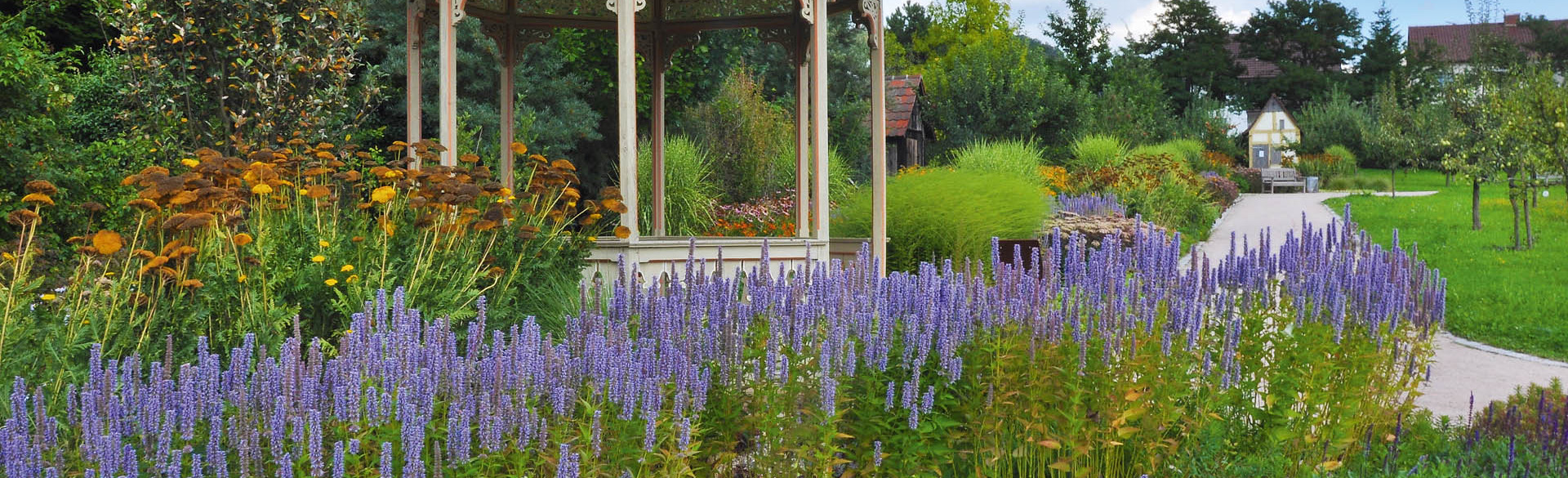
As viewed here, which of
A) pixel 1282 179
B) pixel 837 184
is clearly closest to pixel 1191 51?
pixel 1282 179

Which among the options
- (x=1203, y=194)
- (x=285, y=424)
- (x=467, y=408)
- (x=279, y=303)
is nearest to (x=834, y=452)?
(x=467, y=408)

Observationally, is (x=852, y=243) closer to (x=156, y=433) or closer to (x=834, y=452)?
(x=834, y=452)

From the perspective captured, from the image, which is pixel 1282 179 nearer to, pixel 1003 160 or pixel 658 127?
pixel 1003 160

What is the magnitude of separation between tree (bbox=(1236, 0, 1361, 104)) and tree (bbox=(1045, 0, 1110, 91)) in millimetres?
21224

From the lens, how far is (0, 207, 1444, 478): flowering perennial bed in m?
2.59

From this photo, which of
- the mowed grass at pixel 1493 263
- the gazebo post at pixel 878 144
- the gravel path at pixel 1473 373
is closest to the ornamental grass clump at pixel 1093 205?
the mowed grass at pixel 1493 263

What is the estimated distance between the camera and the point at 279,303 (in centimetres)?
444

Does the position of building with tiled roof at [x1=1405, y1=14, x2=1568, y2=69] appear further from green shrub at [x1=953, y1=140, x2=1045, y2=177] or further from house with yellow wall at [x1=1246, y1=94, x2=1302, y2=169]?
green shrub at [x1=953, y1=140, x2=1045, y2=177]

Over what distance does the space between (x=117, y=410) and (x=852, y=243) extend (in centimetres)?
632

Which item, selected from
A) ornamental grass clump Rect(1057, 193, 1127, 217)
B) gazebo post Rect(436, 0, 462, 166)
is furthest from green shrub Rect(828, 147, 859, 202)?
gazebo post Rect(436, 0, 462, 166)

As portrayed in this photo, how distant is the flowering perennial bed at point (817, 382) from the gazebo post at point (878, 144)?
3182mm

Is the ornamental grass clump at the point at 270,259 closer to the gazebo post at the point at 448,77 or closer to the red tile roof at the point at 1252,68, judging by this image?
the gazebo post at the point at 448,77

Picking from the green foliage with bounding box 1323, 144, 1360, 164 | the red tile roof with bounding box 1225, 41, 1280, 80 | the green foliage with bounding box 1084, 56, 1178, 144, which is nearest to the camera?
the green foliage with bounding box 1084, 56, 1178, 144

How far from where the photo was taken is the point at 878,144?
26.4ft
